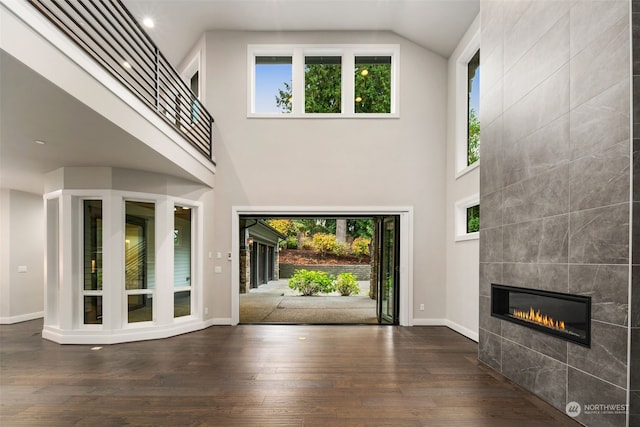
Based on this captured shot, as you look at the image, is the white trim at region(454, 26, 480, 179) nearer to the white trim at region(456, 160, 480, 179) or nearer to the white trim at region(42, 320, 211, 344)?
the white trim at region(456, 160, 480, 179)

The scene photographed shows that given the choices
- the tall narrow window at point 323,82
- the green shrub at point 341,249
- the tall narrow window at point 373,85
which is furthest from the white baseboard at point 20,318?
the green shrub at point 341,249

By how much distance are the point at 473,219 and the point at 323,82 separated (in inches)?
142

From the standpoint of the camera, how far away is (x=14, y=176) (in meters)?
5.48

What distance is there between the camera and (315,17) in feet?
19.7

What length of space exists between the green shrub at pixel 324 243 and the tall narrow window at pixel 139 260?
15.0 m

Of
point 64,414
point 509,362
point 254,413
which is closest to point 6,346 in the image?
point 64,414

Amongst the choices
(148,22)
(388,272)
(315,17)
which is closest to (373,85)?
(315,17)

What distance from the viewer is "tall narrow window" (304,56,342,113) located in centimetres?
652

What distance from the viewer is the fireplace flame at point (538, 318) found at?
9.94ft

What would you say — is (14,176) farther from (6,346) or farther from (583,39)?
(583,39)

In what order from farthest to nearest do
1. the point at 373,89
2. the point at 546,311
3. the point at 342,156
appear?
the point at 373,89 < the point at 342,156 < the point at 546,311

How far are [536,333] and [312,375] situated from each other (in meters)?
2.20

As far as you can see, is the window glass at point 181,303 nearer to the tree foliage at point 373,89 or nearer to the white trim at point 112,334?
the white trim at point 112,334

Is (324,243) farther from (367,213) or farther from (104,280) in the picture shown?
(104,280)
